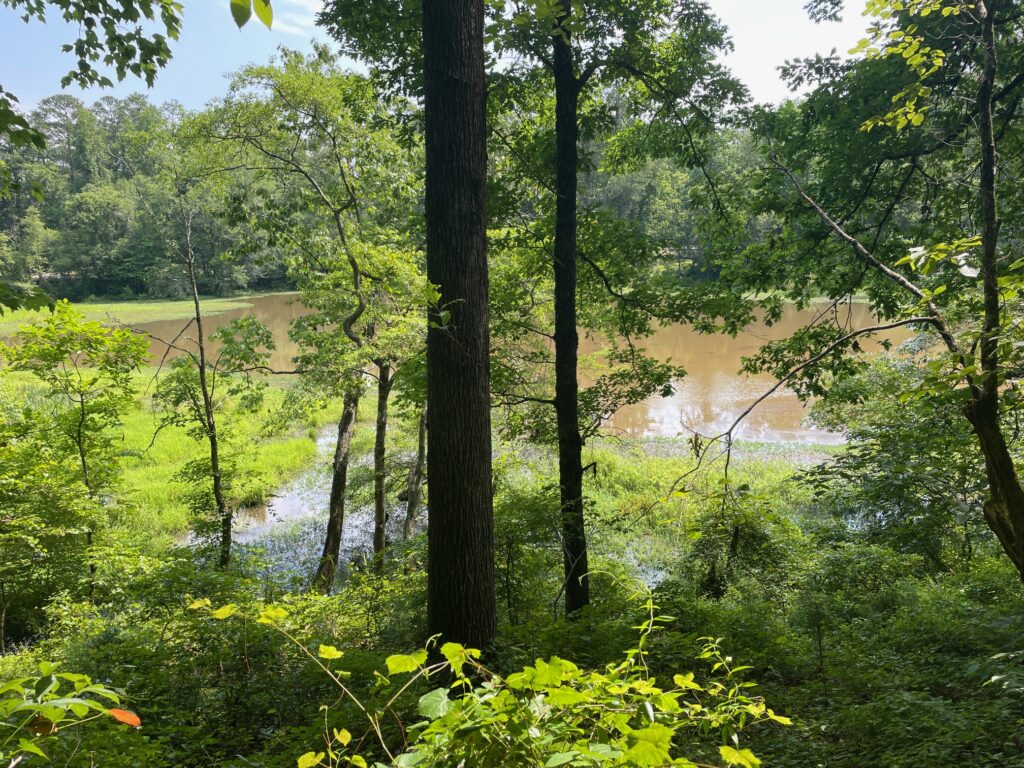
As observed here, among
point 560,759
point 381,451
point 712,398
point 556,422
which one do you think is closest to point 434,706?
point 560,759

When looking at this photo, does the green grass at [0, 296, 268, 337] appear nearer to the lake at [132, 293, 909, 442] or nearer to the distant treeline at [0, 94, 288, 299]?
the distant treeline at [0, 94, 288, 299]

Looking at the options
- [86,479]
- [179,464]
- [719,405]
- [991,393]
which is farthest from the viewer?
[719,405]

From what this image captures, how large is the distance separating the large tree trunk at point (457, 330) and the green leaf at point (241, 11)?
6.56 ft

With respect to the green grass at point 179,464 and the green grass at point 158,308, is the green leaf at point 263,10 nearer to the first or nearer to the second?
the green grass at point 179,464

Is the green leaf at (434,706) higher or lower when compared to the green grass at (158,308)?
lower

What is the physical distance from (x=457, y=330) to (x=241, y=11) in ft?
6.95

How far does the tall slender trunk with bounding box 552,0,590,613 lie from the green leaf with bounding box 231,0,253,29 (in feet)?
15.0

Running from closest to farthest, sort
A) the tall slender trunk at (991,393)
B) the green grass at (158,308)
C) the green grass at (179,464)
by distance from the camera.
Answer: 1. the tall slender trunk at (991,393)
2. the green grass at (179,464)
3. the green grass at (158,308)

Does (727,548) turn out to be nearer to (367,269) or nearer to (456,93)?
(456,93)

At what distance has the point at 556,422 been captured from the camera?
6379 mm

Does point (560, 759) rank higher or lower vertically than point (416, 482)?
higher

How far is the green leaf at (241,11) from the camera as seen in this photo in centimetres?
88

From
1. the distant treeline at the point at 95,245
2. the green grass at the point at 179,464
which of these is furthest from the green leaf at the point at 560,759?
the distant treeline at the point at 95,245

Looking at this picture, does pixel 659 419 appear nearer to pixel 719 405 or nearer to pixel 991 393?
pixel 719 405
